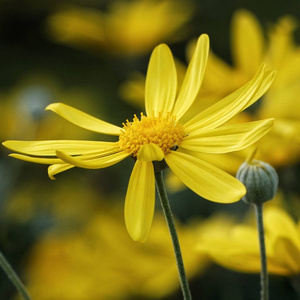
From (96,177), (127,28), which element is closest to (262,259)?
(96,177)

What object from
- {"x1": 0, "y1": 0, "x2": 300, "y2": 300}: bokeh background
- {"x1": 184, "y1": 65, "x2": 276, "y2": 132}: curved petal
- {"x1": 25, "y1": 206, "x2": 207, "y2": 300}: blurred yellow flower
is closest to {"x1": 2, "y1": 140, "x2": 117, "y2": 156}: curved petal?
{"x1": 184, "y1": 65, "x2": 276, "y2": 132}: curved petal

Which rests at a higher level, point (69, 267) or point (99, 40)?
point (99, 40)

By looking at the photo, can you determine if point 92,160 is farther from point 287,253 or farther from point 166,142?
point 287,253

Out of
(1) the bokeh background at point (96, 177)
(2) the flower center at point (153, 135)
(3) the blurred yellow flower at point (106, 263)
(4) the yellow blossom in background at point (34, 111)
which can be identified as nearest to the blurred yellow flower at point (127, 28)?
(1) the bokeh background at point (96, 177)

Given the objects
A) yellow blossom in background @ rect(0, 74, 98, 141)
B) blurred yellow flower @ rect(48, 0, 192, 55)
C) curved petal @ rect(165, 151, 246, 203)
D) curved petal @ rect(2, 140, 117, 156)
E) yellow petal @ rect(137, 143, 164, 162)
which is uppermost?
blurred yellow flower @ rect(48, 0, 192, 55)

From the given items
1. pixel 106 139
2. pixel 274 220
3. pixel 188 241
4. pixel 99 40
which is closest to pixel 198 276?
pixel 188 241

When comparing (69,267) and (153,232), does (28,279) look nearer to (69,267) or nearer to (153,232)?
(69,267)

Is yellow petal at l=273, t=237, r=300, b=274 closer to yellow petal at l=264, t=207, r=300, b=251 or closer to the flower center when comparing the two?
yellow petal at l=264, t=207, r=300, b=251
